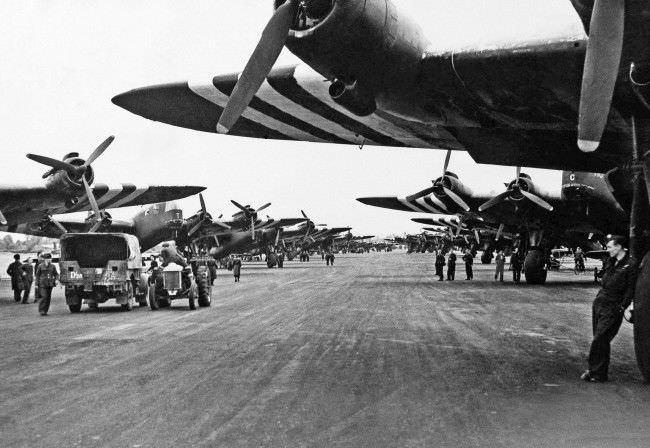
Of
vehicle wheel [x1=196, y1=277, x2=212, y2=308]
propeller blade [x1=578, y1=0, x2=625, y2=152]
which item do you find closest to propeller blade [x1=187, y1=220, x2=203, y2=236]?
vehicle wheel [x1=196, y1=277, x2=212, y2=308]

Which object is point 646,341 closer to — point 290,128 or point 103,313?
point 290,128

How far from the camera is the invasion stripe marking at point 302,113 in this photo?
7824 mm

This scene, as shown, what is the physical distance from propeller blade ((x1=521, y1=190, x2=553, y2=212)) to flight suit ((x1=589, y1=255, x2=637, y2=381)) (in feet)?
52.6

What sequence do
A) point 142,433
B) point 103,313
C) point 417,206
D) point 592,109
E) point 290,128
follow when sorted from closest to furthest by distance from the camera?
point 142,433 → point 592,109 → point 290,128 → point 103,313 → point 417,206

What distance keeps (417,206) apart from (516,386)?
73.9ft

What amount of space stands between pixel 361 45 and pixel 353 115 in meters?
2.32

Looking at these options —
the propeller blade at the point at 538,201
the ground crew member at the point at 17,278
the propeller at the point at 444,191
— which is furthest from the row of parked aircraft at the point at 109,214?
the propeller blade at the point at 538,201

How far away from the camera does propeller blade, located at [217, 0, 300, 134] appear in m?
5.89

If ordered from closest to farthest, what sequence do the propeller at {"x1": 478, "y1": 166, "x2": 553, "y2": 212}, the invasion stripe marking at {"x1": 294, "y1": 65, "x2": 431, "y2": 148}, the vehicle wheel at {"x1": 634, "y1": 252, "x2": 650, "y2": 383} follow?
the vehicle wheel at {"x1": 634, "y1": 252, "x2": 650, "y2": 383}, the invasion stripe marking at {"x1": 294, "y1": 65, "x2": 431, "y2": 148}, the propeller at {"x1": 478, "y1": 166, "x2": 553, "y2": 212}

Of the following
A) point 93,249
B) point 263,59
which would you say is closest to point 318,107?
point 263,59

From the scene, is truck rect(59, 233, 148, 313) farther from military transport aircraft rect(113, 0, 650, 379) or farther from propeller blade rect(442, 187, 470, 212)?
propeller blade rect(442, 187, 470, 212)

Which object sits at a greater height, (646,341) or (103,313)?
(646,341)

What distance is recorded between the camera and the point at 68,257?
16875 mm

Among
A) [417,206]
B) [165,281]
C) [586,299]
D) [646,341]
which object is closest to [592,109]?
[646,341]
